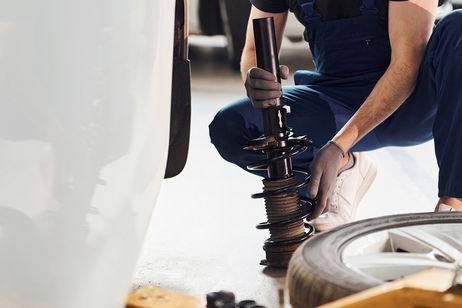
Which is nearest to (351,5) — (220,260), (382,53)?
(382,53)

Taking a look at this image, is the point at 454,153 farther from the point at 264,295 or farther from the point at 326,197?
the point at 264,295

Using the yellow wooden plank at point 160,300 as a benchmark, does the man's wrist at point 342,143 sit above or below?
above

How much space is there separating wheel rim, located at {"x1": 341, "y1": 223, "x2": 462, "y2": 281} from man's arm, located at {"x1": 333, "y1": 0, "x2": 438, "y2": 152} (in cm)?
51

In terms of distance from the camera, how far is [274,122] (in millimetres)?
2154

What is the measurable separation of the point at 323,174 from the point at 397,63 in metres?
0.38

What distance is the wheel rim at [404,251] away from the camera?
1632 mm

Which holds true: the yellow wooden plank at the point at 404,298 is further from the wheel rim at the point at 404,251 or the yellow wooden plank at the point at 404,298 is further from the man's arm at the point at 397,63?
the man's arm at the point at 397,63

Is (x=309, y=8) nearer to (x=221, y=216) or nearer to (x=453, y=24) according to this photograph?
(x=453, y=24)

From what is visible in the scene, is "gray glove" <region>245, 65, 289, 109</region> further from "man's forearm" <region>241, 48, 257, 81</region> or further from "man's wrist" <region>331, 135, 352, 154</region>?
"man's forearm" <region>241, 48, 257, 81</region>

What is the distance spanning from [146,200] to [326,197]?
738 mm

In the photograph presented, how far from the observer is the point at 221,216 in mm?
2848

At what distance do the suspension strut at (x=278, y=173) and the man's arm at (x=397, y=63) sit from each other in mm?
151

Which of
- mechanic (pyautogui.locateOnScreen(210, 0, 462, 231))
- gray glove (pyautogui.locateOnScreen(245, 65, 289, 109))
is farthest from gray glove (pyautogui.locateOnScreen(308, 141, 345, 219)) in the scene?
gray glove (pyautogui.locateOnScreen(245, 65, 289, 109))

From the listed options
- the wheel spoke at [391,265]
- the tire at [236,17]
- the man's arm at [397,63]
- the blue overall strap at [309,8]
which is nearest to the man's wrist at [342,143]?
the man's arm at [397,63]
